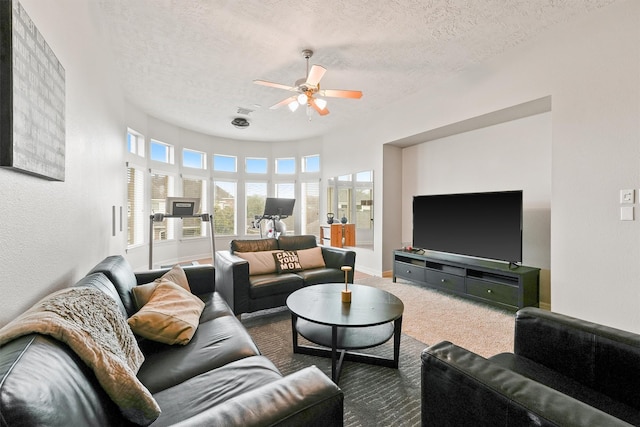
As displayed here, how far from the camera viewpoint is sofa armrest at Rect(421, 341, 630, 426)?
2.57 feet

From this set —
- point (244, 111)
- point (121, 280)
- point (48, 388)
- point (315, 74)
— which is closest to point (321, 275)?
point (121, 280)

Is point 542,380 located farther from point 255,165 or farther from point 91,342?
point 255,165

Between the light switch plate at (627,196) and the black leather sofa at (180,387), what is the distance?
117 inches

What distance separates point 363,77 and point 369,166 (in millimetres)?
1809

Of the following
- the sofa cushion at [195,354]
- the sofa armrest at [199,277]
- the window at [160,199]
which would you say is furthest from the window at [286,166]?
the sofa cushion at [195,354]

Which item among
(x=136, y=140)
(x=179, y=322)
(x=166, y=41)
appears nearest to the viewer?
(x=179, y=322)

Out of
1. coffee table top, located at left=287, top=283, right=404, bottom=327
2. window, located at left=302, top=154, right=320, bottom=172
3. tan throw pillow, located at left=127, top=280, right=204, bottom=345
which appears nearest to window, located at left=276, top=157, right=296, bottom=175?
window, located at left=302, top=154, right=320, bottom=172

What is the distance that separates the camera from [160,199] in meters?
5.91

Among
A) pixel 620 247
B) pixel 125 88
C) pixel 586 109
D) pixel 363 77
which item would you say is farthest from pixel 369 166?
pixel 125 88

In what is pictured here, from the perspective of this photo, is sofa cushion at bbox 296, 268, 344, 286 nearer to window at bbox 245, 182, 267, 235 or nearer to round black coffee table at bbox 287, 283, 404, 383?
round black coffee table at bbox 287, 283, 404, 383

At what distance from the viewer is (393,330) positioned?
2.22m

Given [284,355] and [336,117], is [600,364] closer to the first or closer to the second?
[284,355]

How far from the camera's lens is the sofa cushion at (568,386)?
107 centimetres

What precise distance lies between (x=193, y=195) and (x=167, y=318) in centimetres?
555
